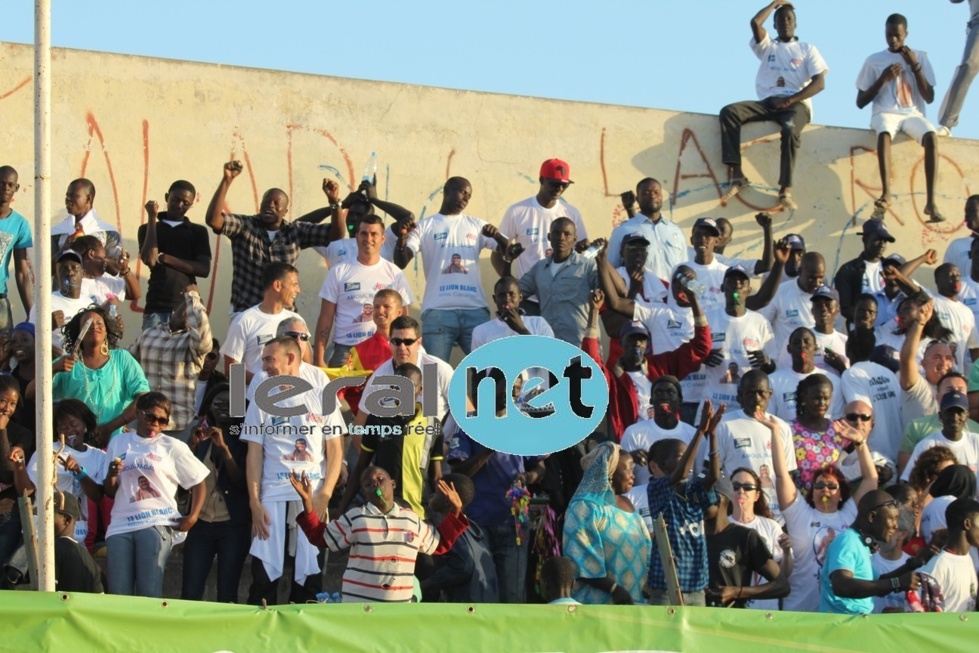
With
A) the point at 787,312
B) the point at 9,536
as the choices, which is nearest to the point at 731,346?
the point at 787,312

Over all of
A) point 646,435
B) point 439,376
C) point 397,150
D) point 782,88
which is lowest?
point 646,435

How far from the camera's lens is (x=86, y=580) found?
9.38 meters

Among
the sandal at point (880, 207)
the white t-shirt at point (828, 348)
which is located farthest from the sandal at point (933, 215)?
the white t-shirt at point (828, 348)

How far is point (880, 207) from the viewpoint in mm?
15945

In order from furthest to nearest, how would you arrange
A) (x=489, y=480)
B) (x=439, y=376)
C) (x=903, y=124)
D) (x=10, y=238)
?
(x=903, y=124)
(x=10, y=238)
(x=439, y=376)
(x=489, y=480)

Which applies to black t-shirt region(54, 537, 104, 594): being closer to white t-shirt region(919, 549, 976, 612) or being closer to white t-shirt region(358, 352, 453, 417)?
white t-shirt region(358, 352, 453, 417)

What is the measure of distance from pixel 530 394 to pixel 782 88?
5.44 metres

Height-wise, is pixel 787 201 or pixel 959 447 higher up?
pixel 787 201

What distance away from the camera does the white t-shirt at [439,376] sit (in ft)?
35.9

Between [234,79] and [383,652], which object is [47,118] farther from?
[234,79]

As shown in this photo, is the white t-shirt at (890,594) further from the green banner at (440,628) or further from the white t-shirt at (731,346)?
the white t-shirt at (731,346)

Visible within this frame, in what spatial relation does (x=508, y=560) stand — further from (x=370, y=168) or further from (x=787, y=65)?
(x=787, y=65)

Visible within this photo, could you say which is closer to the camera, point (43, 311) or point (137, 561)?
point (43, 311)

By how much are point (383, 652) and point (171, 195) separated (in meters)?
5.95
